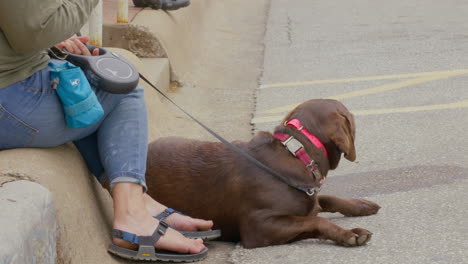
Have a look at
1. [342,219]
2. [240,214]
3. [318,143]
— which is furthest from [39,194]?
[342,219]

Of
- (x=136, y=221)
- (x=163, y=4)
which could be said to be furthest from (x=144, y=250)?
(x=163, y=4)

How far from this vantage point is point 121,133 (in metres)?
3.82

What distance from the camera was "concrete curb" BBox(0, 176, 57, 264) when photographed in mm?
2586

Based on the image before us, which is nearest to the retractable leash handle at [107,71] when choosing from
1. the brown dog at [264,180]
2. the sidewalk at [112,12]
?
the brown dog at [264,180]

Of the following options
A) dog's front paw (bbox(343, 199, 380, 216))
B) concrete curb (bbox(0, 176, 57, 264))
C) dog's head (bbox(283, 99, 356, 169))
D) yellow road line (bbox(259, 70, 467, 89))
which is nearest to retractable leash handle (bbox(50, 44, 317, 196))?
concrete curb (bbox(0, 176, 57, 264))

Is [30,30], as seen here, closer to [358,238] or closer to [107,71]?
[107,71]

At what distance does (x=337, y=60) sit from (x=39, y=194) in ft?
20.6

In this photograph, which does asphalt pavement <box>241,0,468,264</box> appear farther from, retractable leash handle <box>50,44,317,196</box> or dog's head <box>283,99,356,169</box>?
retractable leash handle <box>50,44,317,196</box>

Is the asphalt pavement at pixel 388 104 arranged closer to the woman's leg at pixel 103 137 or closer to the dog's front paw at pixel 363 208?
the dog's front paw at pixel 363 208

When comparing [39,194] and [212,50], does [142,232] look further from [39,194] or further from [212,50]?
[212,50]

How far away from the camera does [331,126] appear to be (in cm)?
420

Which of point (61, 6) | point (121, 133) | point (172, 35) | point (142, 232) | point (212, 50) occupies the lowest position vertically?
point (212, 50)

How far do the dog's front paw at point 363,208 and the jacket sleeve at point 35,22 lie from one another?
70.7 inches

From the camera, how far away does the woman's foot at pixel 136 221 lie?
364 centimetres
